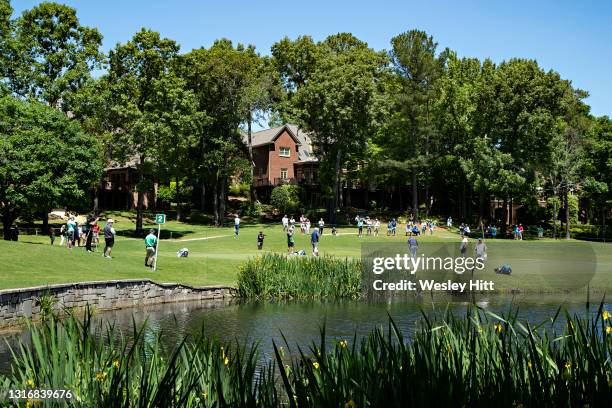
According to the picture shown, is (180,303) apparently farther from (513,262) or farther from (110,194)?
(110,194)

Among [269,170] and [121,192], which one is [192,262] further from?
[269,170]

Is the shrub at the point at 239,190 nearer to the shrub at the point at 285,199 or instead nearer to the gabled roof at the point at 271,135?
the gabled roof at the point at 271,135

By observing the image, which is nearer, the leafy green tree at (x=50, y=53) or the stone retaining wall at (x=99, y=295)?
the stone retaining wall at (x=99, y=295)

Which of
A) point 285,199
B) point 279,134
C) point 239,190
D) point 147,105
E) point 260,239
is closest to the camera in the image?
point 260,239

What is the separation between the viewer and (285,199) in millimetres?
74875

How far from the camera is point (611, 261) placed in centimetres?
4200

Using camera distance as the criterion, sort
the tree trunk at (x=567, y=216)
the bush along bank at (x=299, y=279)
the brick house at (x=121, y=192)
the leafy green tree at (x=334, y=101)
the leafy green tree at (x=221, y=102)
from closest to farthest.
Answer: the bush along bank at (x=299, y=279) < the tree trunk at (x=567, y=216) < the leafy green tree at (x=221, y=102) < the leafy green tree at (x=334, y=101) < the brick house at (x=121, y=192)

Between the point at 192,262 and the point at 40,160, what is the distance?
16823mm

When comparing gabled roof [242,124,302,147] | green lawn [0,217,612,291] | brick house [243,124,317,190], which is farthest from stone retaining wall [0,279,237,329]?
gabled roof [242,124,302,147]

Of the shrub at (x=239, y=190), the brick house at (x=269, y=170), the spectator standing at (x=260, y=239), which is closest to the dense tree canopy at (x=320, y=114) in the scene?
the shrub at (x=239, y=190)

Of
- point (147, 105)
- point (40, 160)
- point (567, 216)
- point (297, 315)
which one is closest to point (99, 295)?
point (297, 315)

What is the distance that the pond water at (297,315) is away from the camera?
66.2 ft

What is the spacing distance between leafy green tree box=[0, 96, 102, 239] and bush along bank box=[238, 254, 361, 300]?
1918 centimetres

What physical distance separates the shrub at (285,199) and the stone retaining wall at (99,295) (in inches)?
1811
